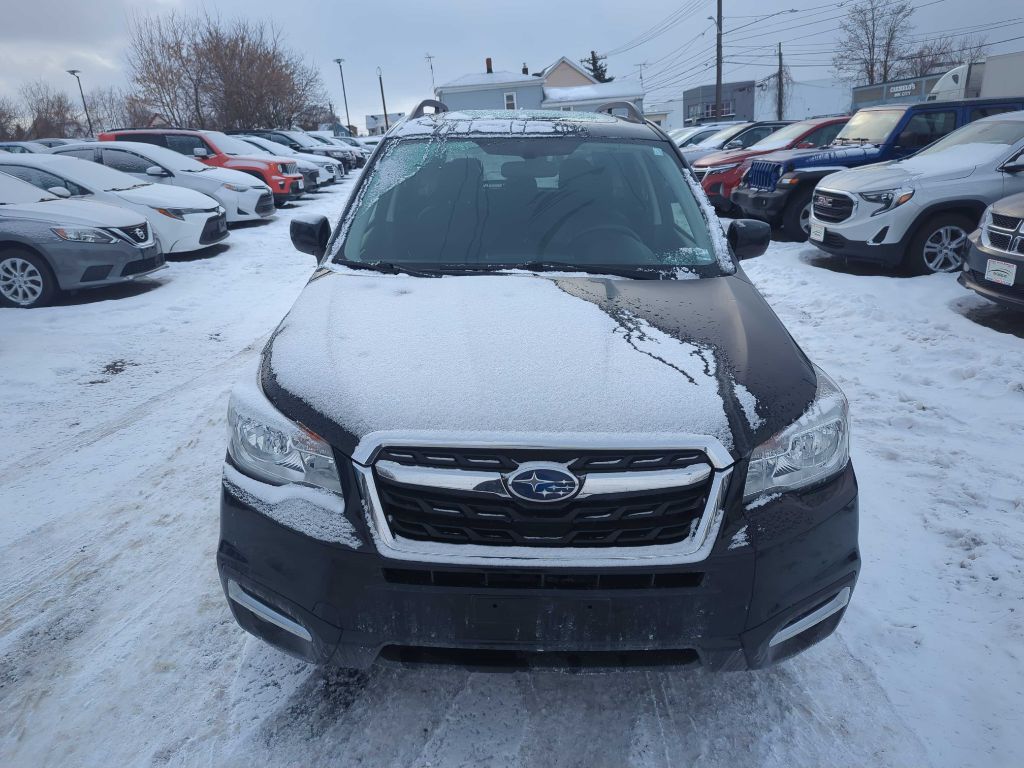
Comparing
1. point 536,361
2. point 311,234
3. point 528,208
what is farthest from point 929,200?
point 536,361

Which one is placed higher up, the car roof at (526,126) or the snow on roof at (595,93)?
the snow on roof at (595,93)

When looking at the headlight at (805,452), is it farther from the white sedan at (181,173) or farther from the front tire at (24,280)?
the white sedan at (181,173)

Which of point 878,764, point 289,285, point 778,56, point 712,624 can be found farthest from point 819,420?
point 778,56

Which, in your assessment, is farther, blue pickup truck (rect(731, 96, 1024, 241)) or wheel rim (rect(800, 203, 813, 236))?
wheel rim (rect(800, 203, 813, 236))

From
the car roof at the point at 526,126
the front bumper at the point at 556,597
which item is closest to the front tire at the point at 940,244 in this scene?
the car roof at the point at 526,126

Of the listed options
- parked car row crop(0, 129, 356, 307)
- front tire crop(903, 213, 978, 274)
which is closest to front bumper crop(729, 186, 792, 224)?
front tire crop(903, 213, 978, 274)

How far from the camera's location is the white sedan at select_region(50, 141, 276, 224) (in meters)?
11.9

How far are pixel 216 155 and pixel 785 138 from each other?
12.0 m

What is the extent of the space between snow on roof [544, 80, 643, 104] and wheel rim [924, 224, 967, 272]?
51.9 meters

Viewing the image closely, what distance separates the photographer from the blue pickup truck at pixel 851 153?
10172 millimetres

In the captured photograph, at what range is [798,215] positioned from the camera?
420 inches

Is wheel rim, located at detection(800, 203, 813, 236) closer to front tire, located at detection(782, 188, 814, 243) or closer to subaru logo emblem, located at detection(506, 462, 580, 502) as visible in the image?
front tire, located at detection(782, 188, 814, 243)

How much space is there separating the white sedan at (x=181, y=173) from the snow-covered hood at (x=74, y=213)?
3595mm

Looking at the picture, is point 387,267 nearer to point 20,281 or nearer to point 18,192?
point 20,281
